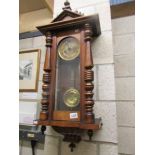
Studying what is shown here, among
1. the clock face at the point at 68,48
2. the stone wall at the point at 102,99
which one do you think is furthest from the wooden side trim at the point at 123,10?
the clock face at the point at 68,48

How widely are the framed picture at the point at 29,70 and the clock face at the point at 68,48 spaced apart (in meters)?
0.47

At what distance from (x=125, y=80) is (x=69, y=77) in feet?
1.31

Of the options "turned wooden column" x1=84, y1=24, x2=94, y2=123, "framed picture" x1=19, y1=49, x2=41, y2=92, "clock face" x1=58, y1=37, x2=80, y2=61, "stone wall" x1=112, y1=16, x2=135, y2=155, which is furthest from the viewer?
"framed picture" x1=19, y1=49, x2=41, y2=92

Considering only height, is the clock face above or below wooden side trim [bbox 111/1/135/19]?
below

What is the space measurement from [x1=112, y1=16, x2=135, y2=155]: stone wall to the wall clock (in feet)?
0.87

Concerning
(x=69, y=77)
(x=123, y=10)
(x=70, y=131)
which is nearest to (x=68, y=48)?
(x=69, y=77)

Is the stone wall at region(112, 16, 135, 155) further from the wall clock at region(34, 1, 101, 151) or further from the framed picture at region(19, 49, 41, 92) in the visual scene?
the framed picture at region(19, 49, 41, 92)

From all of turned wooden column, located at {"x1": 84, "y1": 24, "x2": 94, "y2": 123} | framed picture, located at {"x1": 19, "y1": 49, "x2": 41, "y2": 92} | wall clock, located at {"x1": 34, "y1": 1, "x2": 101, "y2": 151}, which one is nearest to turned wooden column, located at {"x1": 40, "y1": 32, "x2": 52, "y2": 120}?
wall clock, located at {"x1": 34, "y1": 1, "x2": 101, "y2": 151}

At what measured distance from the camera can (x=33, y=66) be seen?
133cm

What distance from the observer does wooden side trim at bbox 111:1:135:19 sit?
3.67 ft

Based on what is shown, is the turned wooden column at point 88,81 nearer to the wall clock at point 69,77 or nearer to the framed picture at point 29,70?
the wall clock at point 69,77

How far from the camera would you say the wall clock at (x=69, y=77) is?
2.59 ft

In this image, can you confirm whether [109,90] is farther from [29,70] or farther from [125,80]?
[29,70]
